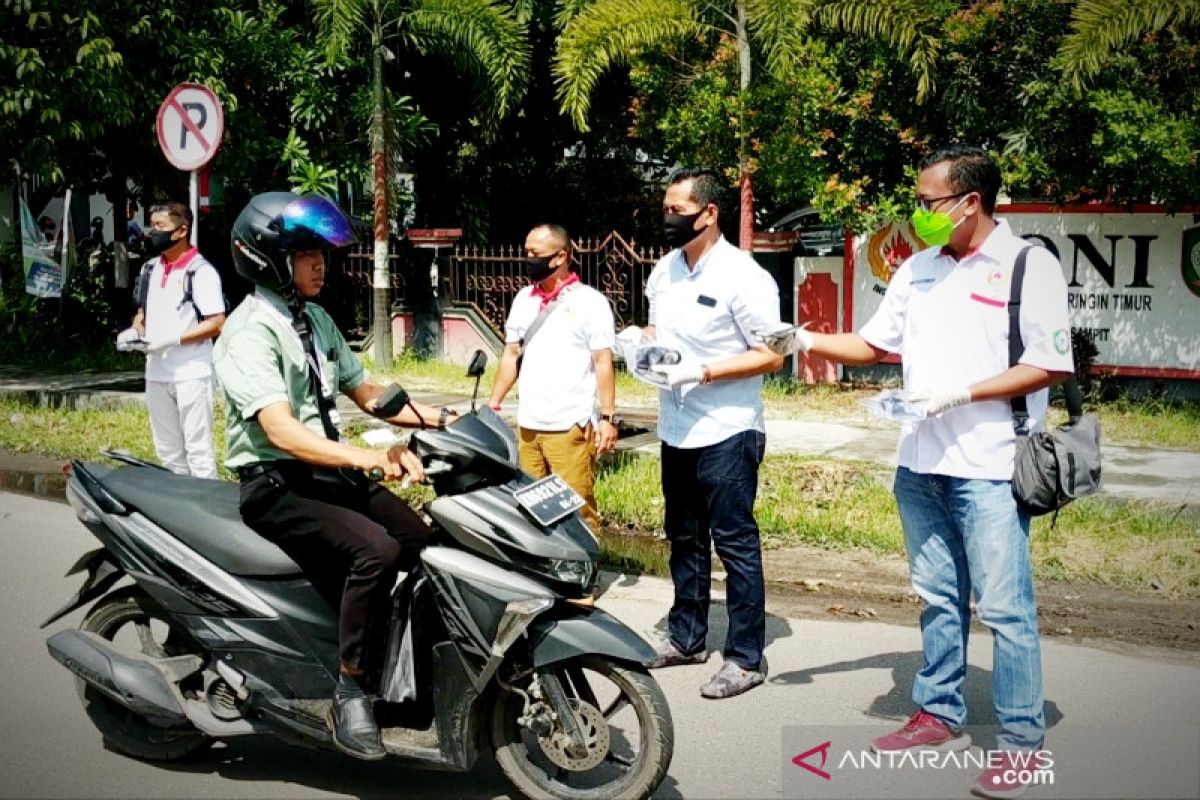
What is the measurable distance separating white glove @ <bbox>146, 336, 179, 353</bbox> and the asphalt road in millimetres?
2058

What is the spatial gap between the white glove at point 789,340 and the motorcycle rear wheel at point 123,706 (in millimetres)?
2270

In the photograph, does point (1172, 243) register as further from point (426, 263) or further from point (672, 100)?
point (426, 263)

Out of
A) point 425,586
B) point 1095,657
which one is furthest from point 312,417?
point 1095,657

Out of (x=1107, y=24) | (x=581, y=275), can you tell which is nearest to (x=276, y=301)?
(x=1107, y=24)

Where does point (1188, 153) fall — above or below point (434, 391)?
above

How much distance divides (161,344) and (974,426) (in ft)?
16.6

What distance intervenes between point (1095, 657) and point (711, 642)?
1594 mm

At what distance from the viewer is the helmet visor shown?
3957 mm

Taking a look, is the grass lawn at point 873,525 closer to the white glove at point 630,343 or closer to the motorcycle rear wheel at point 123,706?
the white glove at point 630,343

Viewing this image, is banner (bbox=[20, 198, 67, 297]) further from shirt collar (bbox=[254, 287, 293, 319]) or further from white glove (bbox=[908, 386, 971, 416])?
white glove (bbox=[908, 386, 971, 416])

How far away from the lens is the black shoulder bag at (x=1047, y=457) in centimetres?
390

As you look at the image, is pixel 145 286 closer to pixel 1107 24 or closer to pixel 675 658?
pixel 675 658

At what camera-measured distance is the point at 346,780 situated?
13.7 feet

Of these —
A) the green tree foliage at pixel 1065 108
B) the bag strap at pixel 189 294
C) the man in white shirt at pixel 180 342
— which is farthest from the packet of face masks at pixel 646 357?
the green tree foliage at pixel 1065 108
